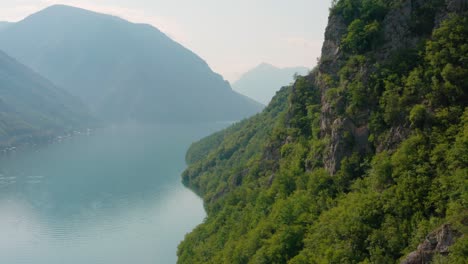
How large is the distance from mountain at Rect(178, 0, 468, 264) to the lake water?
16013 mm

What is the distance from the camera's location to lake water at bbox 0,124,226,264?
4853cm

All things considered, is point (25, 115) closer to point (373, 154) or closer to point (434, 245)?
point (373, 154)

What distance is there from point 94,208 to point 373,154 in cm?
5039

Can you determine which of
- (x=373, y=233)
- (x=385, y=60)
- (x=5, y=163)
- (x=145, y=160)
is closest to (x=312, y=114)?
(x=385, y=60)

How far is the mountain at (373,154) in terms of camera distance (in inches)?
736

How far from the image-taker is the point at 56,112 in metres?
191

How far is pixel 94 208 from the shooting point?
65375mm

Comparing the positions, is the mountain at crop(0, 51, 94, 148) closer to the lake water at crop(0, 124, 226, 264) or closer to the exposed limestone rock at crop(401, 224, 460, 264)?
the lake water at crop(0, 124, 226, 264)

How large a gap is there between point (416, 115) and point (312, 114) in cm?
1192

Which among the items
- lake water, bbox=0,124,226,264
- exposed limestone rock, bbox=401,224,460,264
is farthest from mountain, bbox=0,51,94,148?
exposed limestone rock, bbox=401,224,460,264

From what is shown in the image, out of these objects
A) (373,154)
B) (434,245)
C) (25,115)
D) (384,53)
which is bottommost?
(434,245)

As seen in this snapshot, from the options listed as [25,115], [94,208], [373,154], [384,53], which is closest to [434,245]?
[373,154]

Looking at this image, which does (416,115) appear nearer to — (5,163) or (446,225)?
(446,225)

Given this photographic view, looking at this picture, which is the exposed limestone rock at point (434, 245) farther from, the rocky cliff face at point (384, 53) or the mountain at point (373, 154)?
the rocky cliff face at point (384, 53)
